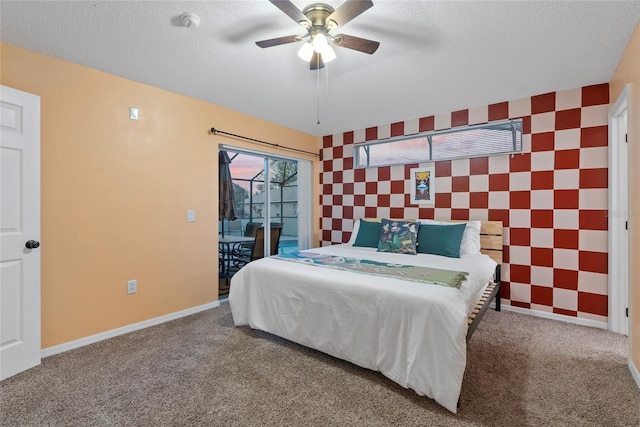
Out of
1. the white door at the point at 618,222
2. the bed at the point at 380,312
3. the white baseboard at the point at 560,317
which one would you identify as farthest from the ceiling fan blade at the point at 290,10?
the white baseboard at the point at 560,317

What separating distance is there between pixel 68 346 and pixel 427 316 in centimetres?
267

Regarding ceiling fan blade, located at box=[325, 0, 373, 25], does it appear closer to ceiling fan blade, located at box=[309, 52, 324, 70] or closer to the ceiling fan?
the ceiling fan

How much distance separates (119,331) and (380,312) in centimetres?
229

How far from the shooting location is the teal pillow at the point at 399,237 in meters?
3.16

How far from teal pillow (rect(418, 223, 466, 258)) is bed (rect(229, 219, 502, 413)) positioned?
10cm

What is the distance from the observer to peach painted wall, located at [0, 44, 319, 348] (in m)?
2.29

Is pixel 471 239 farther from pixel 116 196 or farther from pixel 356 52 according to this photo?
pixel 116 196

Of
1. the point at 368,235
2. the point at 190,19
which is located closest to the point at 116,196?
the point at 190,19

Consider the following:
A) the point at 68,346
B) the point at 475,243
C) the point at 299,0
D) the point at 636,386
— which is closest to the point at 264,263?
the point at 68,346

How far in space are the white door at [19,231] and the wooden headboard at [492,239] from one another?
3912mm

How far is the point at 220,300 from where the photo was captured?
358 cm

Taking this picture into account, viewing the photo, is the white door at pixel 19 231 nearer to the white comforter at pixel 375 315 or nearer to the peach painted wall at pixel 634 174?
the white comforter at pixel 375 315

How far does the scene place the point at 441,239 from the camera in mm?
3098

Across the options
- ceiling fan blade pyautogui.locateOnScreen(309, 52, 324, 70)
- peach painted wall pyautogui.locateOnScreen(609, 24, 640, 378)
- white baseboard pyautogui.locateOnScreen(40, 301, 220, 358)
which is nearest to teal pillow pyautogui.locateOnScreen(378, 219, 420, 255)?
peach painted wall pyautogui.locateOnScreen(609, 24, 640, 378)
